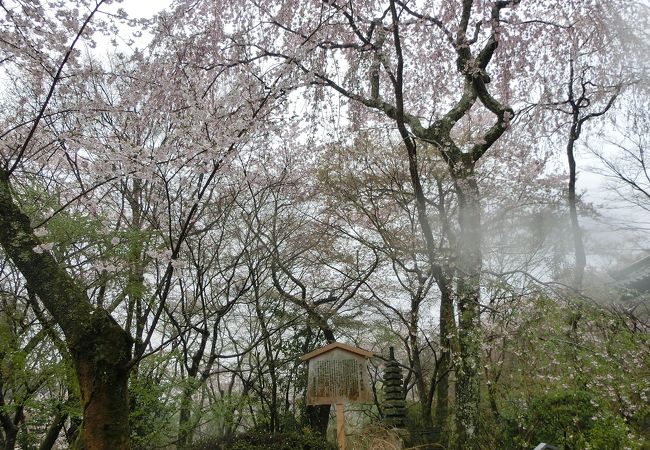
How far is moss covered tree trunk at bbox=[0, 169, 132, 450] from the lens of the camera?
283 cm

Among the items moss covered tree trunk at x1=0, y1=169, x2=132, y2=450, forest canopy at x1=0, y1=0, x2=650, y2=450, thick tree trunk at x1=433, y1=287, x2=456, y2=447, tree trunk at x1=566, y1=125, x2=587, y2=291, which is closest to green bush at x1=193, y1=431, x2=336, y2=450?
forest canopy at x1=0, y1=0, x2=650, y2=450

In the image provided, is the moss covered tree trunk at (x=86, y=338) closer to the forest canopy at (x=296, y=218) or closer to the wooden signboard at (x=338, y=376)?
the forest canopy at (x=296, y=218)

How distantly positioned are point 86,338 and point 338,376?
4373 millimetres

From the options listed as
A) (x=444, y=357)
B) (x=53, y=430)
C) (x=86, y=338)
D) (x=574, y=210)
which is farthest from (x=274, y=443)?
(x=574, y=210)

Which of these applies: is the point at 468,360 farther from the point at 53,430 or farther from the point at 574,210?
the point at 574,210

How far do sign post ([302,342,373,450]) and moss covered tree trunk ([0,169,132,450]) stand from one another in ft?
13.2

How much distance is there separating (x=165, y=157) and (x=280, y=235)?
15.9 feet

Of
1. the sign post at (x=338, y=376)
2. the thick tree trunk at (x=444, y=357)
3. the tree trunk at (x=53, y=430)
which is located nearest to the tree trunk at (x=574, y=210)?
the thick tree trunk at (x=444, y=357)

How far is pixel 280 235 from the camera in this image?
9.61 meters

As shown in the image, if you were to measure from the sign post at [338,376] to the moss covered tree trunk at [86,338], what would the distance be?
13.2 ft

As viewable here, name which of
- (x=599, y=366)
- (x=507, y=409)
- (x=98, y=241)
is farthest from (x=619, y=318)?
(x=98, y=241)

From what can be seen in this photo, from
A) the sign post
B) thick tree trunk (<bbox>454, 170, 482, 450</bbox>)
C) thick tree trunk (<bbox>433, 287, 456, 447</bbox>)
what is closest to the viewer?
thick tree trunk (<bbox>454, 170, 482, 450</bbox>)

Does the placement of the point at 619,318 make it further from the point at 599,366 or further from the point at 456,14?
the point at 456,14

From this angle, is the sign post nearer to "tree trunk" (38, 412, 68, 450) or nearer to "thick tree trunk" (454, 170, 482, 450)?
"thick tree trunk" (454, 170, 482, 450)
